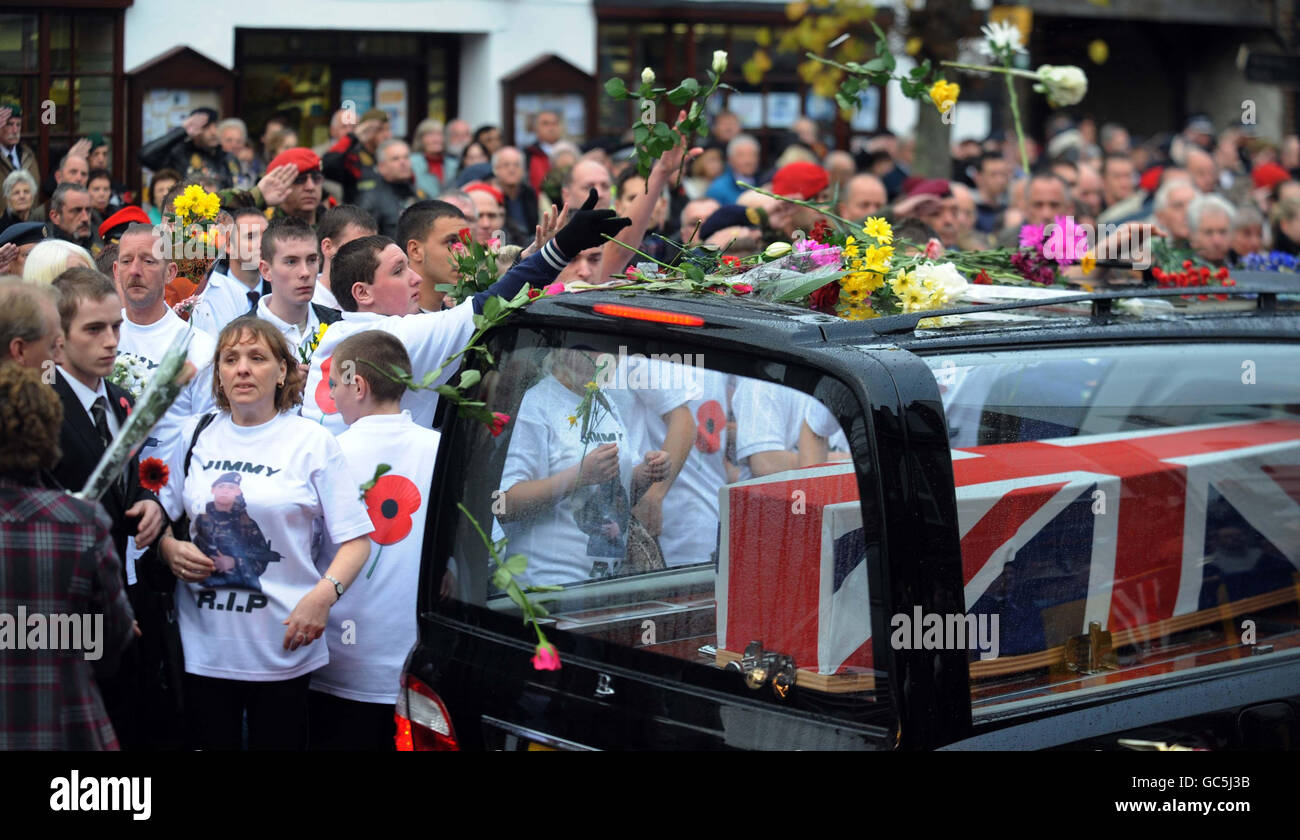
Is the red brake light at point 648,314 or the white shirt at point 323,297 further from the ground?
the red brake light at point 648,314

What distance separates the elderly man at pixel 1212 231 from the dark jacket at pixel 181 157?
6.34m

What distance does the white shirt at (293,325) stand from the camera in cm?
610

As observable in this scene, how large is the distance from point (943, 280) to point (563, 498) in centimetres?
111

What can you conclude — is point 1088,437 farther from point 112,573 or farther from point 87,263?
point 87,263

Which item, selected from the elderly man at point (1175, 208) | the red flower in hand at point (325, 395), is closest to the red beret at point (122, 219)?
the red flower in hand at point (325, 395)

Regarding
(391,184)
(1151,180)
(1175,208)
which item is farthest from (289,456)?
(1151,180)

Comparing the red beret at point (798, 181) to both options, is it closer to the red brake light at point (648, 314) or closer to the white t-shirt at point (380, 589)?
the white t-shirt at point (380, 589)

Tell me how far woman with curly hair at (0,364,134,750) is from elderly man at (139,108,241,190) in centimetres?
781

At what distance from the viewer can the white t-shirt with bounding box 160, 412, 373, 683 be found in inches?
175

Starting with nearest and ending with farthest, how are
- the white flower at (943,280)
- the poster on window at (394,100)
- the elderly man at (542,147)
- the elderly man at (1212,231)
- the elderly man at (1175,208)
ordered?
the white flower at (943,280), the elderly man at (1212,231), the elderly man at (1175,208), the elderly man at (542,147), the poster on window at (394,100)

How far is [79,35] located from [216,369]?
985 cm

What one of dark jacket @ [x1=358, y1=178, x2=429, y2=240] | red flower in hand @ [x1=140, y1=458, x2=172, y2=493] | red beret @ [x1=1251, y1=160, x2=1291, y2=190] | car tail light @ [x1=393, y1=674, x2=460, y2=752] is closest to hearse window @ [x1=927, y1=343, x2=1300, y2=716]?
car tail light @ [x1=393, y1=674, x2=460, y2=752]

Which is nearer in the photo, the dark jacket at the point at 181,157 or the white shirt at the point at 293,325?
the white shirt at the point at 293,325
